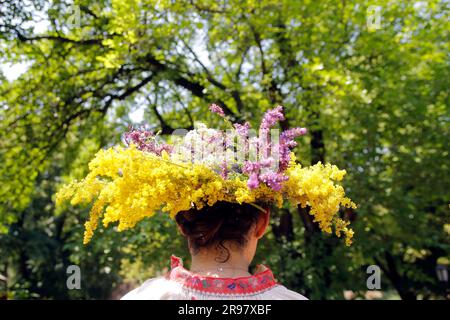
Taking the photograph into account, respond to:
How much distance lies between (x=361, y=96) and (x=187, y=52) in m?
2.96

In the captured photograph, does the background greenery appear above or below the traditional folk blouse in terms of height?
above

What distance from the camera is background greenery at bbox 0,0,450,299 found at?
713cm

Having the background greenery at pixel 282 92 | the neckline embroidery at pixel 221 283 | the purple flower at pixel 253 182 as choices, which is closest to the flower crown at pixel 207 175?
the purple flower at pixel 253 182

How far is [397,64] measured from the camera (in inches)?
294

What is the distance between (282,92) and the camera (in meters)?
7.50

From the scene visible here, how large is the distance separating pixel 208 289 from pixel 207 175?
443mm

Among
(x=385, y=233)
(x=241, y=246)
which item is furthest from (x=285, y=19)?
(x=241, y=246)

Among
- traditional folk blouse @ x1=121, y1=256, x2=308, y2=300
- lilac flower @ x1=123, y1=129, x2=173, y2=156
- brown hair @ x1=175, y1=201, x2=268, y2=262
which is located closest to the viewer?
traditional folk blouse @ x1=121, y1=256, x2=308, y2=300

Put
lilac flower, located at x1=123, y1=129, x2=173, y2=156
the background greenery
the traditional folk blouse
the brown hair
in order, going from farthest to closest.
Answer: the background greenery
lilac flower, located at x1=123, y1=129, x2=173, y2=156
the brown hair
the traditional folk blouse

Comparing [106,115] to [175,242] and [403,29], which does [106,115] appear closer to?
[175,242]

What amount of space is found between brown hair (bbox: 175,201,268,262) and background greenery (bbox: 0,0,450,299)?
4.64 meters

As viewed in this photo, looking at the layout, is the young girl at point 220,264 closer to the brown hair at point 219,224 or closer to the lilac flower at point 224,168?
the brown hair at point 219,224

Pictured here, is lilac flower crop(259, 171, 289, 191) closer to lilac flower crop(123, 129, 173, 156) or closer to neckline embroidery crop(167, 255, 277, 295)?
neckline embroidery crop(167, 255, 277, 295)

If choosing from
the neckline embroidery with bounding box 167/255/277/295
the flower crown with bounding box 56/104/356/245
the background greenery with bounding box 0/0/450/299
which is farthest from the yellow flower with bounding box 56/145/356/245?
the background greenery with bounding box 0/0/450/299
